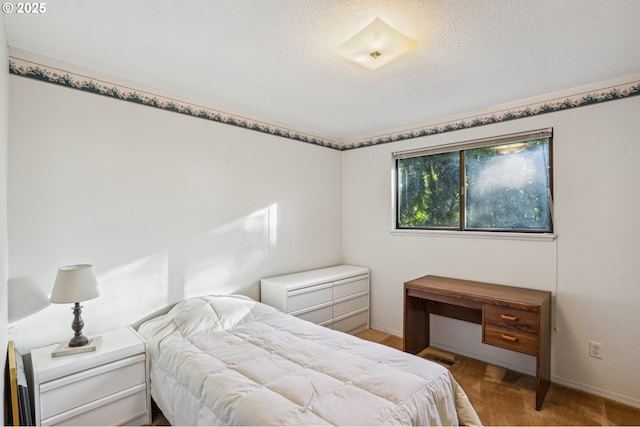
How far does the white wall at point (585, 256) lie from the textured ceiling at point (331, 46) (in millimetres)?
368

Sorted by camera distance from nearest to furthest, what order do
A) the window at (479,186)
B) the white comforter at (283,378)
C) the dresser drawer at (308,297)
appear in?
the white comforter at (283,378) → the window at (479,186) → the dresser drawer at (308,297)

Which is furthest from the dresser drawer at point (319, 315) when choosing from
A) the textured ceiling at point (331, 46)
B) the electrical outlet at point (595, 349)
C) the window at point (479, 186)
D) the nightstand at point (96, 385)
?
the electrical outlet at point (595, 349)

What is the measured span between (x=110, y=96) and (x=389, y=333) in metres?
3.56

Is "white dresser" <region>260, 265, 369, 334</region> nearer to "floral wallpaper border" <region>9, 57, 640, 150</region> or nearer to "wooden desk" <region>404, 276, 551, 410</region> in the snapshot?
"wooden desk" <region>404, 276, 551, 410</region>

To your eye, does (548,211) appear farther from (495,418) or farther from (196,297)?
(196,297)

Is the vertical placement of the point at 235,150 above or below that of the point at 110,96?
below

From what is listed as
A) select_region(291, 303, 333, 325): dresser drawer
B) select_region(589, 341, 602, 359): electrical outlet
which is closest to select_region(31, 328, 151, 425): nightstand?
select_region(291, 303, 333, 325): dresser drawer

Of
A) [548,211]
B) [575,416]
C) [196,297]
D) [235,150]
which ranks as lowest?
[575,416]

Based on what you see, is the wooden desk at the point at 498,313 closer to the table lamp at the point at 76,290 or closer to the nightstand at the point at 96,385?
the nightstand at the point at 96,385

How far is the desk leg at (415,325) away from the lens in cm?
309

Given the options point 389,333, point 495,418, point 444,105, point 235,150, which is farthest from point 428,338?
point 235,150

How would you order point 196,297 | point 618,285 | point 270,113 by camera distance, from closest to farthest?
point 618,285 → point 196,297 → point 270,113

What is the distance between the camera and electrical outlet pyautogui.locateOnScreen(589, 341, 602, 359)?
2.50 metres

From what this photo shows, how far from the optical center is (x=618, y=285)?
7.93 feet
